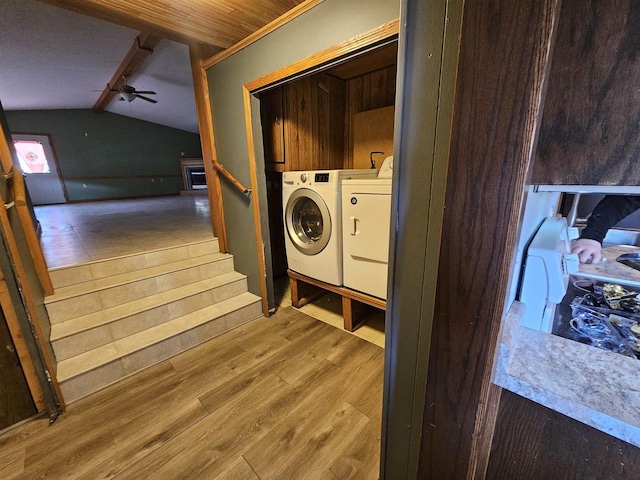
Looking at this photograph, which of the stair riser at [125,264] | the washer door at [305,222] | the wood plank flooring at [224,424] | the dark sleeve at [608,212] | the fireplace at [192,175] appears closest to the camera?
the dark sleeve at [608,212]

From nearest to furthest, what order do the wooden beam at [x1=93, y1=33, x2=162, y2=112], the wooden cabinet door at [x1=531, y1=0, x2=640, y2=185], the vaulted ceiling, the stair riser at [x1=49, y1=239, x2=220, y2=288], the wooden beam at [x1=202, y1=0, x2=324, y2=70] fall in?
the wooden cabinet door at [x1=531, y1=0, x2=640, y2=185] → the wooden beam at [x1=202, y1=0, x2=324, y2=70] → the vaulted ceiling → the stair riser at [x1=49, y1=239, x2=220, y2=288] → the wooden beam at [x1=93, y1=33, x2=162, y2=112]

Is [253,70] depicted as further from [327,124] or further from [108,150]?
[108,150]

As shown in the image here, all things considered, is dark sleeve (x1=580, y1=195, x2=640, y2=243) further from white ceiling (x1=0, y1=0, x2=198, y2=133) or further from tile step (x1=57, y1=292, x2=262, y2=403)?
white ceiling (x1=0, y1=0, x2=198, y2=133)

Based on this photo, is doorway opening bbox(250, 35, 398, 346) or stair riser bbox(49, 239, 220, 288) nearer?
stair riser bbox(49, 239, 220, 288)

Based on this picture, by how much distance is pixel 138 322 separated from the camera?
1821 mm

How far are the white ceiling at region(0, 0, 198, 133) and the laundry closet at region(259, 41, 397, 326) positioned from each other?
6.36ft

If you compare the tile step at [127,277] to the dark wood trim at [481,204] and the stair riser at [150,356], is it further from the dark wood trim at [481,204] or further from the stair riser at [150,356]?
the dark wood trim at [481,204]

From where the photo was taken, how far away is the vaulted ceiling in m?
1.54

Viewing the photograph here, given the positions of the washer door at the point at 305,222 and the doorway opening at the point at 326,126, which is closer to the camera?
the washer door at the point at 305,222

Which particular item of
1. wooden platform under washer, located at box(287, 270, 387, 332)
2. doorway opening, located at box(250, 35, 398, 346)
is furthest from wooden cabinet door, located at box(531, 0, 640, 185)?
doorway opening, located at box(250, 35, 398, 346)

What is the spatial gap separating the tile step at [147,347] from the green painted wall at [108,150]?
7551mm

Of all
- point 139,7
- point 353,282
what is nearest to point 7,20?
point 139,7

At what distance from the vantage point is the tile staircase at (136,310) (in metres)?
1.57

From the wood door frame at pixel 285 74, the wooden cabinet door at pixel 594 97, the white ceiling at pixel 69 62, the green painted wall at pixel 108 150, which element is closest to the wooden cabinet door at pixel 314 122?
the wood door frame at pixel 285 74
